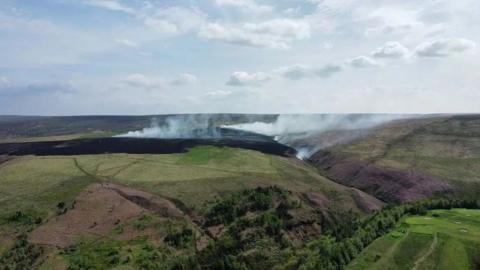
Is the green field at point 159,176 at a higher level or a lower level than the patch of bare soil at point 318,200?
higher

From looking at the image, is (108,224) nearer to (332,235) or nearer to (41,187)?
(41,187)

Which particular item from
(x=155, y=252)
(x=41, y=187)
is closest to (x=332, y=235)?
(x=155, y=252)

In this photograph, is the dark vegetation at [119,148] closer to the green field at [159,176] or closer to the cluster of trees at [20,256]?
the green field at [159,176]

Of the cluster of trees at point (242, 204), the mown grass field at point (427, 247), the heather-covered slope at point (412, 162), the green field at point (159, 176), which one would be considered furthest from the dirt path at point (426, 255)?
the heather-covered slope at point (412, 162)

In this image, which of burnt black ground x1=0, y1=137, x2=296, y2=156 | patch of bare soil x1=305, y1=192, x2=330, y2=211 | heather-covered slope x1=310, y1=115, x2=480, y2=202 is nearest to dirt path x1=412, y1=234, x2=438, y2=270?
patch of bare soil x1=305, y1=192, x2=330, y2=211

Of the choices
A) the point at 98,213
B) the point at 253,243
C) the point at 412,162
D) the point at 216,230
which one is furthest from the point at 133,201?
the point at 412,162

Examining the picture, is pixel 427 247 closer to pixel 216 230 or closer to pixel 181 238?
pixel 216 230

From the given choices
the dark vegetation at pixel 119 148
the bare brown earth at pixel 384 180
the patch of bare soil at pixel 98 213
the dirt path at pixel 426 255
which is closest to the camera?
the dirt path at pixel 426 255

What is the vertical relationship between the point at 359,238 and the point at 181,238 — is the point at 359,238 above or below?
above
